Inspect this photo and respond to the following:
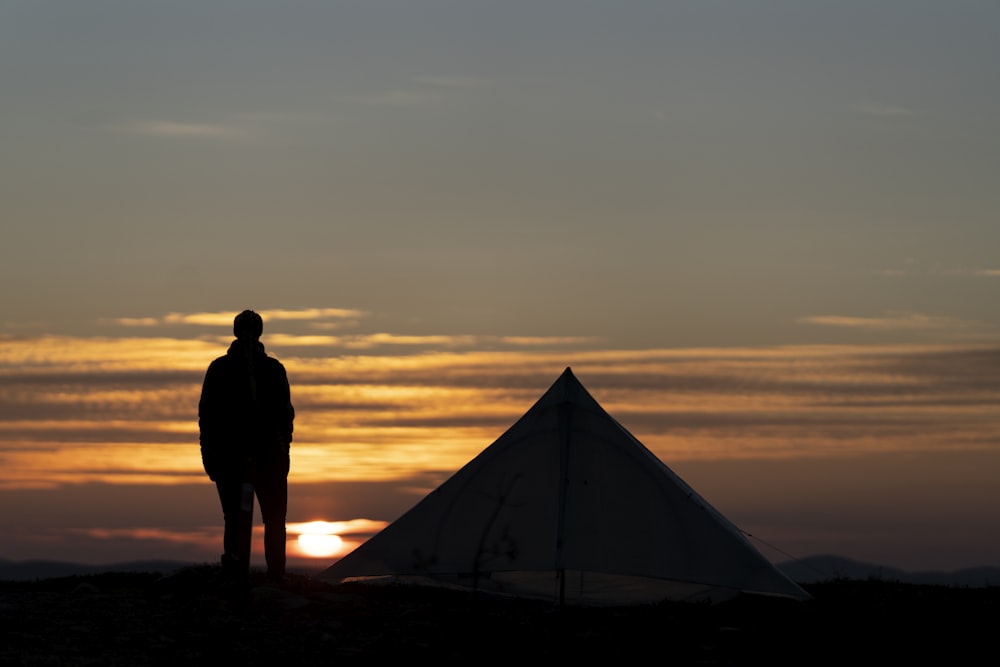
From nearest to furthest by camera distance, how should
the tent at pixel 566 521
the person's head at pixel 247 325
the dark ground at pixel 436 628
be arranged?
→ 1. the dark ground at pixel 436 628
2. the tent at pixel 566 521
3. the person's head at pixel 247 325

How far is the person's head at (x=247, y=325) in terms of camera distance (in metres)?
19.0

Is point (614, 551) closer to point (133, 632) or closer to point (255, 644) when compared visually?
point (255, 644)

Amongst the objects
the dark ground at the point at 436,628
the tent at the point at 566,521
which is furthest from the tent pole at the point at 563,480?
the dark ground at the point at 436,628

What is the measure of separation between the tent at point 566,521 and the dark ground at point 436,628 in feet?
1.59

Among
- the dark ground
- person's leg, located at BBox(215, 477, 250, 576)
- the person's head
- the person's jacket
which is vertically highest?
the person's head

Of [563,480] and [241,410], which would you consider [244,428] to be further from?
[563,480]

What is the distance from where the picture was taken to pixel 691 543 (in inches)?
735

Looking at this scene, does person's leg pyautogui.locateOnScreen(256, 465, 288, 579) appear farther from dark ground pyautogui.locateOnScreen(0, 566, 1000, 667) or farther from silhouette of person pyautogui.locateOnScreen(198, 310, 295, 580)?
dark ground pyautogui.locateOnScreen(0, 566, 1000, 667)

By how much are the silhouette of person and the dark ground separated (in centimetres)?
105

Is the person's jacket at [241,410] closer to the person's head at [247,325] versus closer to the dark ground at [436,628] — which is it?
the person's head at [247,325]

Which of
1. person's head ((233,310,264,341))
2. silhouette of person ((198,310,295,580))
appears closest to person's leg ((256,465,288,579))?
silhouette of person ((198,310,295,580))

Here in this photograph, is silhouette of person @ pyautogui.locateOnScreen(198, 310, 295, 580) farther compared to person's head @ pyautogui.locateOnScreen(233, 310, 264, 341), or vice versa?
person's head @ pyautogui.locateOnScreen(233, 310, 264, 341)

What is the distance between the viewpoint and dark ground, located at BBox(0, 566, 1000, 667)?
15398 mm

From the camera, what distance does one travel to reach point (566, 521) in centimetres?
1877
